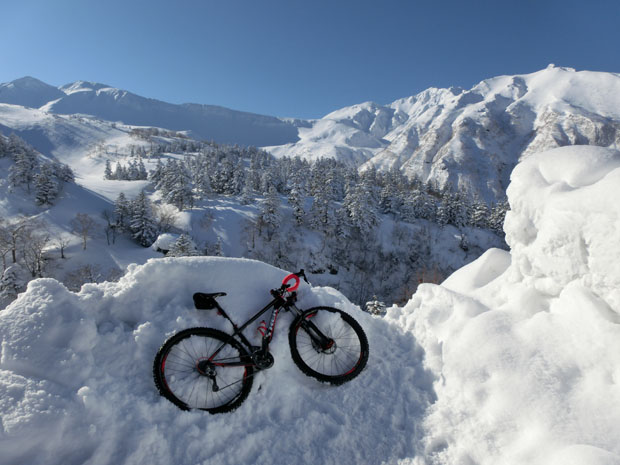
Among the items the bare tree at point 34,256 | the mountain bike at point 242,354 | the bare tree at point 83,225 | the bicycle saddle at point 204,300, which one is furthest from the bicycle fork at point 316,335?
the bare tree at point 83,225

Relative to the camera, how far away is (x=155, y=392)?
3600 millimetres

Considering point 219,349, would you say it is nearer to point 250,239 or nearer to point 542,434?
point 542,434

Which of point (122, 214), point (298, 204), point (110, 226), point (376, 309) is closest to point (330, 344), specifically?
point (376, 309)

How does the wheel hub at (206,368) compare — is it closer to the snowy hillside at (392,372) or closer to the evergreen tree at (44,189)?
the snowy hillside at (392,372)

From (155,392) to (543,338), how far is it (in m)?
4.98

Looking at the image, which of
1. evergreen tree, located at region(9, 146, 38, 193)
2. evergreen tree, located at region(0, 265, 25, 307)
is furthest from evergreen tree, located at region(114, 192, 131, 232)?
evergreen tree, located at region(0, 265, 25, 307)

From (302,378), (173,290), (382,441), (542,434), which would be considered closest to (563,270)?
(542,434)

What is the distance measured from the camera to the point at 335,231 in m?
55.0

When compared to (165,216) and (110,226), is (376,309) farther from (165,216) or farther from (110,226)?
(110,226)

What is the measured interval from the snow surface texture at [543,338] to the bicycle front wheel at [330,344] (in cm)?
110

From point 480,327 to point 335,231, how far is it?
5091 cm

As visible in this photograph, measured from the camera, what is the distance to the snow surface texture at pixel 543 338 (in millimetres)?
2939

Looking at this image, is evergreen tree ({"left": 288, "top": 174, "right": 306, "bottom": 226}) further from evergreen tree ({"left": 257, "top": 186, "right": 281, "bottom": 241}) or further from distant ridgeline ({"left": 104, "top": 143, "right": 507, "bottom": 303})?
evergreen tree ({"left": 257, "top": 186, "right": 281, "bottom": 241})

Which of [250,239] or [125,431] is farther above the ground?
[125,431]
